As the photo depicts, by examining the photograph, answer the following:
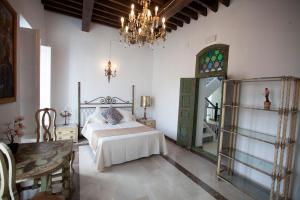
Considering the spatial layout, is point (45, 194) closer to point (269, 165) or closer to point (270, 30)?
point (269, 165)

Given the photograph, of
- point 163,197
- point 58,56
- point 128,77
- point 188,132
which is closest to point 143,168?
point 163,197

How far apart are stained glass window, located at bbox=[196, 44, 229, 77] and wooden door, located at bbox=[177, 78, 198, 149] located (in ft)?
1.27

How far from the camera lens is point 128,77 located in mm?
5590

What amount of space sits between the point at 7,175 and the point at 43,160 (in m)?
0.59

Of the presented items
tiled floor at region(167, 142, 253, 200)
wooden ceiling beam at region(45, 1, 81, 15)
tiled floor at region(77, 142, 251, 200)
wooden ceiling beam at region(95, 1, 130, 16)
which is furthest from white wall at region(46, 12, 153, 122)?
tiled floor at region(167, 142, 253, 200)

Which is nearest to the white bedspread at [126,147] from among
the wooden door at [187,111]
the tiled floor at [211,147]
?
the wooden door at [187,111]

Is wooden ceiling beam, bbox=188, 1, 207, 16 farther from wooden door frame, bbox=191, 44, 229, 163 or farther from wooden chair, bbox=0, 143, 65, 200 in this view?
wooden chair, bbox=0, 143, 65, 200

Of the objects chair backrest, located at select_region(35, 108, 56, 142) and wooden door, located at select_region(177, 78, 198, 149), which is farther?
wooden door, located at select_region(177, 78, 198, 149)

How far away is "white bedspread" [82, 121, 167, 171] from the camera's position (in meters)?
3.13

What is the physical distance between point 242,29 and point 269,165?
8.27ft

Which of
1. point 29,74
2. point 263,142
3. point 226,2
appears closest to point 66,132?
point 29,74

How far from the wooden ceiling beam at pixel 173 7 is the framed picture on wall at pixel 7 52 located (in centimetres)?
268

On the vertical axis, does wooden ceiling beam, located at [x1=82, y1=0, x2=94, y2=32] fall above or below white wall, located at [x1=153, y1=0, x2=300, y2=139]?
above

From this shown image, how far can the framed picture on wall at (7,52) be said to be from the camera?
1814 mm
